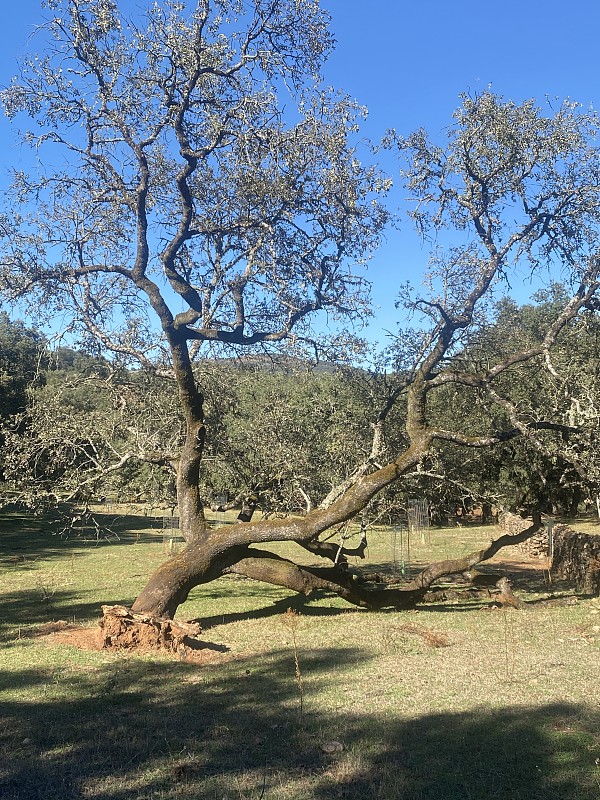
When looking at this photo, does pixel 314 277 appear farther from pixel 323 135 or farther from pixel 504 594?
pixel 504 594

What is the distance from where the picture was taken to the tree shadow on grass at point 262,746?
4.30 metres

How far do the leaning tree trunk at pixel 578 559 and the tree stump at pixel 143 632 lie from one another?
29.8 feet

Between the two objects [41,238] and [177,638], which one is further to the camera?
[41,238]

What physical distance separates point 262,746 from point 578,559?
12323 mm

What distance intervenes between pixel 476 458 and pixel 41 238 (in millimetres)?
9355

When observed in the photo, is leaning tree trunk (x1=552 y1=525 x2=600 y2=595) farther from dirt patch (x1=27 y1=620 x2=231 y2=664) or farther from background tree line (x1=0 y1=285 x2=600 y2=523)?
dirt patch (x1=27 y1=620 x2=231 y2=664)

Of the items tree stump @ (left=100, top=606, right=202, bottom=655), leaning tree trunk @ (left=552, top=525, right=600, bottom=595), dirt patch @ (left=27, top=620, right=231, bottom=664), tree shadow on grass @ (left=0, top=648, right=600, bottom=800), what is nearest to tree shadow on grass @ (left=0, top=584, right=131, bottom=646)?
dirt patch @ (left=27, top=620, right=231, bottom=664)

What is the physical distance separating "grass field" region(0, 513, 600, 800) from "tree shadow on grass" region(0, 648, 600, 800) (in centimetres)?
2

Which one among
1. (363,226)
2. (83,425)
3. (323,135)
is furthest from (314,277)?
(83,425)

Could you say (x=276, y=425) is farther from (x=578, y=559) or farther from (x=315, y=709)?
(x=578, y=559)

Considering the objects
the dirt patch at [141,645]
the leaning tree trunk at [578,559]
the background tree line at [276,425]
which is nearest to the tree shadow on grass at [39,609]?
the dirt patch at [141,645]

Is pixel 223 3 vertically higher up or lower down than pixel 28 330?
higher up

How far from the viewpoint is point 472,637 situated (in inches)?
385

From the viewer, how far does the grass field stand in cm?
442
